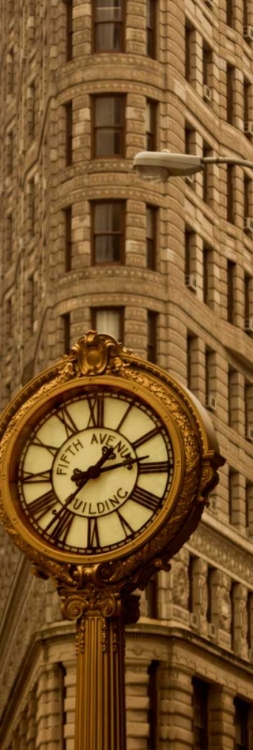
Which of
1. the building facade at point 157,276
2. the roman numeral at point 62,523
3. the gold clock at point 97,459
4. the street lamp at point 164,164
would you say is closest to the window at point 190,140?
the building facade at point 157,276

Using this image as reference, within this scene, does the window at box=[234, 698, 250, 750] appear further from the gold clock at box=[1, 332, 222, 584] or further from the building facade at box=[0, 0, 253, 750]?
the gold clock at box=[1, 332, 222, 584]

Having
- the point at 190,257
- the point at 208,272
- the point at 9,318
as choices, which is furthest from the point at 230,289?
the point at 9,318

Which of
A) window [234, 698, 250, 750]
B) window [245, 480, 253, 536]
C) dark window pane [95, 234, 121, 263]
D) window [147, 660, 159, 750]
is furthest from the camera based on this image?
window [245, 480, 253, 536]

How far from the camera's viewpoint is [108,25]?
6125 centimetres

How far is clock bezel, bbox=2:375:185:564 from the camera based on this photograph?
418 inches

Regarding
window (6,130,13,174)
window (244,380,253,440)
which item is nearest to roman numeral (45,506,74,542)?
window (244,380,253,440)

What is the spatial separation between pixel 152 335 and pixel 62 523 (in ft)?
160

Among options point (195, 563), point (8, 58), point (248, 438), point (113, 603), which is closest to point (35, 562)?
point (113, 603)

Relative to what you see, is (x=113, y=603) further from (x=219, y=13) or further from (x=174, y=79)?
(x=219, y=13)

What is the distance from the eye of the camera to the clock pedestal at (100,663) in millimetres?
10336

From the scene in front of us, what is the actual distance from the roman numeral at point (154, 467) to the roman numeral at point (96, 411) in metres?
0.32

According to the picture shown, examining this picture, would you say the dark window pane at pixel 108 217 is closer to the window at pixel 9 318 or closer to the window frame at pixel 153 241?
the window frame at pixel 153 241

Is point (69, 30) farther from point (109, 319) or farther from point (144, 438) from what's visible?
point (144, 438)

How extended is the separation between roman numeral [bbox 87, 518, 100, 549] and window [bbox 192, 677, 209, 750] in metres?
48.7
